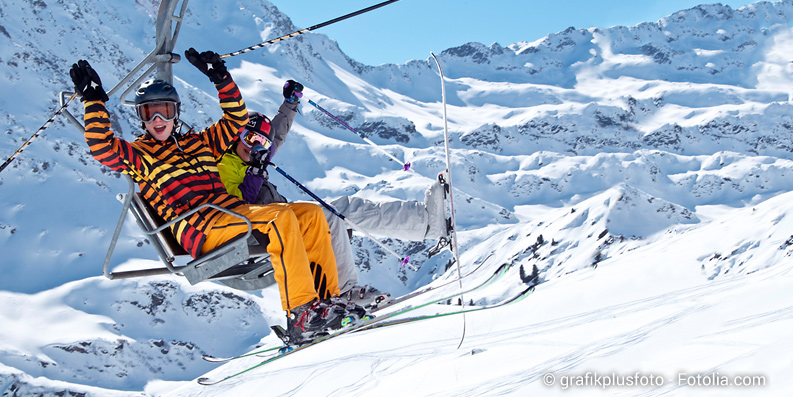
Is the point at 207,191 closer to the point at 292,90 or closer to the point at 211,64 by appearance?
the point at 211,64

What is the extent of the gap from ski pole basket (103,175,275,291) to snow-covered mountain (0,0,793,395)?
221cm

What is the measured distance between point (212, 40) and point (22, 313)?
78.9 meters

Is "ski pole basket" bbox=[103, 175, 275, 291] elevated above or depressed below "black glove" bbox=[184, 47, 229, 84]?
below

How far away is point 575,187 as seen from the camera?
123 m

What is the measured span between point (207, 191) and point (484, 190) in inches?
4641

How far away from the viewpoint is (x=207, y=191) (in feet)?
14.0

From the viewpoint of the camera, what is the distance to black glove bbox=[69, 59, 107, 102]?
4.05 m

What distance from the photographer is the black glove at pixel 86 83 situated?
13.3ft

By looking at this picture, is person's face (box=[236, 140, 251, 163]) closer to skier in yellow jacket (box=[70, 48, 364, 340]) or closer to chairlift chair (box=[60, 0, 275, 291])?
skier in yellow jacket (box=[70, 48, 364, 340])

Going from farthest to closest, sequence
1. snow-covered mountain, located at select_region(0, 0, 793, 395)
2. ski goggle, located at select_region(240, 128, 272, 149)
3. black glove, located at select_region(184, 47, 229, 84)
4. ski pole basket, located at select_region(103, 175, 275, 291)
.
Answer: snow-covered mountain, located at select_region(0, 0, 793, 395), ski goggle, located at select_region(240, 128, 272, 149), black glove, located at select_region(184, 47, 229, 84), ski pole basket, located at select_region(103, 175, 275, 291)

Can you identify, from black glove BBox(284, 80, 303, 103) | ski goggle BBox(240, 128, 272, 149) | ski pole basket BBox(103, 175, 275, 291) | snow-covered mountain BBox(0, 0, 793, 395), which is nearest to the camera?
ski pole basket BBox(103, 175, 275, 291)

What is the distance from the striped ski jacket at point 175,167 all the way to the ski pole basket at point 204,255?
10 centimetres

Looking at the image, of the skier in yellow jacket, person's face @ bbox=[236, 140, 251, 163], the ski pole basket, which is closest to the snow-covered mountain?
the skier in yellow jacket

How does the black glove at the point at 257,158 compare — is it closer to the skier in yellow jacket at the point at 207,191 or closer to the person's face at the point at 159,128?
the skier in yellow jacket at the point at 207,191
